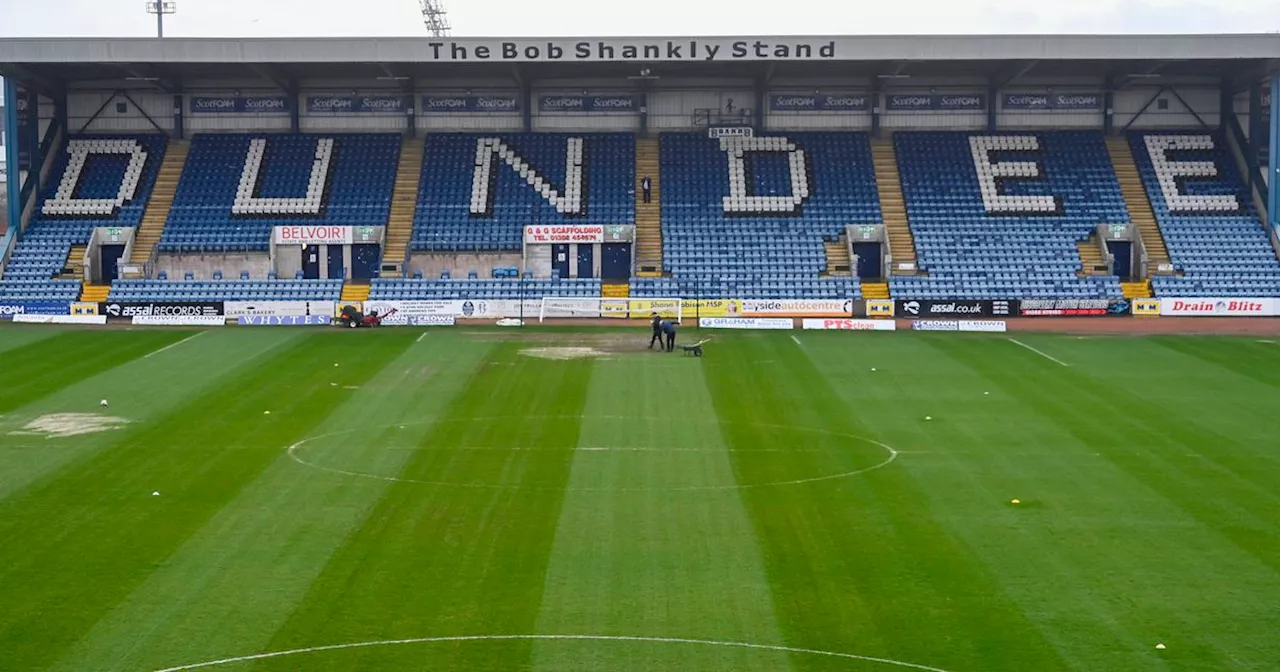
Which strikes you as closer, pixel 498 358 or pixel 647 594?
pixel 647 594

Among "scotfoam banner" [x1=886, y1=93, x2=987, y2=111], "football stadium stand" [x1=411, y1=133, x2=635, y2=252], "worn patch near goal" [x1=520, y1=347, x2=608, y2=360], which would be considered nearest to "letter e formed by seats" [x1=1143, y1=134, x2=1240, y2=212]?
"scotfoam banner" [x1=886, y1=93, x2=987, y2=111]

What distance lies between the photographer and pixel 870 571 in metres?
19.7

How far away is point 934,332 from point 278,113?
3473cm

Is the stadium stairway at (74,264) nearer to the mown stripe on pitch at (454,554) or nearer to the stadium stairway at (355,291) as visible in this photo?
the stadium stairway at (355,291)

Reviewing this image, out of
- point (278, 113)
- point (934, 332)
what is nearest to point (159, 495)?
point (934, 332)

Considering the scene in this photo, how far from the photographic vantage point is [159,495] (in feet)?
79.2

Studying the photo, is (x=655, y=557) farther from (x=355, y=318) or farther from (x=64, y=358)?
(x=355, y=318)

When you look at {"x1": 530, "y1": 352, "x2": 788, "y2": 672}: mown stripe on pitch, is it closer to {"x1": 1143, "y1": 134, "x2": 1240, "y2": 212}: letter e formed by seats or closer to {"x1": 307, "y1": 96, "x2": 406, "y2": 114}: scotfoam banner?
{"x1": 307, "y1": 96, "x2": 406, "y2": 114}: scotfoam banner

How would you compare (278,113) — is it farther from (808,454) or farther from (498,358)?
(808,454)

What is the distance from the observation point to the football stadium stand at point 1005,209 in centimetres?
5809

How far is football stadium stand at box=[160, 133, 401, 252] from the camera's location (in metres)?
61.6

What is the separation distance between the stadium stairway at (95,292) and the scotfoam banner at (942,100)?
38048mm

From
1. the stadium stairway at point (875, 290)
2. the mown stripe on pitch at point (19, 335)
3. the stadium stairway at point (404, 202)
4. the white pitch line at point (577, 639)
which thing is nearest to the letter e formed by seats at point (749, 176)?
the stadium stairway at point (875, 290)

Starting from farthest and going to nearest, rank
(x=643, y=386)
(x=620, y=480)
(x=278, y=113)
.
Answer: (x=278, y=113)
(x=643, y=386)
(x=620, y=480)
